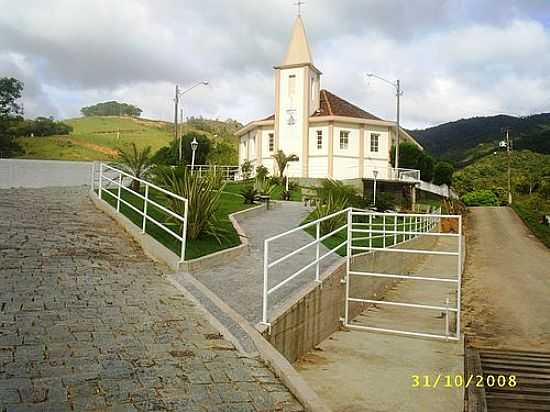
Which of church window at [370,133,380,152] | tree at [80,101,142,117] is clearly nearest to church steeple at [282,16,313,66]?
church window at [370,133,380,152]

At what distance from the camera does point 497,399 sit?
5891 mm

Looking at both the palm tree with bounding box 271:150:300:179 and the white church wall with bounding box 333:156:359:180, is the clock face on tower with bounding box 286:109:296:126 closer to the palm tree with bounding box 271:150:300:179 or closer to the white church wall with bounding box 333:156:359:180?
the palm tree with bounding box 271:150:300:179

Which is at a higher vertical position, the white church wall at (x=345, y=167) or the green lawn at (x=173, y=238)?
→ the white church wall at (x=345, y=167)

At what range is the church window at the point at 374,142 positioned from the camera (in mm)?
37966

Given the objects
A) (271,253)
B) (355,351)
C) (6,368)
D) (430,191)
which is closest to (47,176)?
(271,253)

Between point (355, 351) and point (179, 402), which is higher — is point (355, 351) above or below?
below

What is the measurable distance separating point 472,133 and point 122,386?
102 m

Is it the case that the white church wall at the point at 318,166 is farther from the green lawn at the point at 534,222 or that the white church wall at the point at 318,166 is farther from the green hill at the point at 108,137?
the green lawn at the point at 534,222

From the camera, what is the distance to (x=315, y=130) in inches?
1475

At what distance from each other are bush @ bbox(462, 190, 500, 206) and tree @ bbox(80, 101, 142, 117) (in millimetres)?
64847

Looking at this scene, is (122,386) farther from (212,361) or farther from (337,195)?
(337,195)

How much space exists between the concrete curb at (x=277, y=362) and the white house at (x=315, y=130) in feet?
98.9
